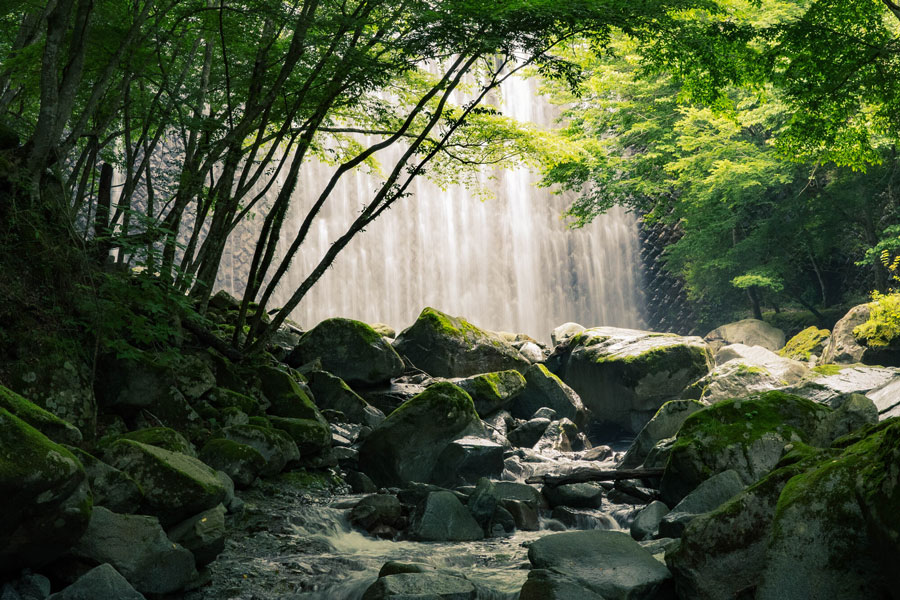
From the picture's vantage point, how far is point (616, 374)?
13.5 m

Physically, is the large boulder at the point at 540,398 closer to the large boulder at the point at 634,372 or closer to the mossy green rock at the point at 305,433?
the large boulder at the point at 634,372

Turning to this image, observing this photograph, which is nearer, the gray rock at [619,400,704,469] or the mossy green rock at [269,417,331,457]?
the mossy green rock at [269,417,331,457]

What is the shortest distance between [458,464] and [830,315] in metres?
17.7

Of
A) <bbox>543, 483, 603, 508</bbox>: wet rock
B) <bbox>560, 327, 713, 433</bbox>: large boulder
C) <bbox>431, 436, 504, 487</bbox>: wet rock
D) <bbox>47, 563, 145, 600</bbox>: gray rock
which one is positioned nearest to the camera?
<bbox>47, 563, 145, 600</bbox>: gray rock

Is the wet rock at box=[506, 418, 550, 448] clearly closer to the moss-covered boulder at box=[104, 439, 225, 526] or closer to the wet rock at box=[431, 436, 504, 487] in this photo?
the wet rock at box=[431, 436, 504, 487]

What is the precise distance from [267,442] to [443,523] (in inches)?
82.9

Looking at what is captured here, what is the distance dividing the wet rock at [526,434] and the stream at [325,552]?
3.75 metres

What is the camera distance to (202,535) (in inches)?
165

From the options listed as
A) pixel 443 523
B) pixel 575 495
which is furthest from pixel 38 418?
pixel 575 495

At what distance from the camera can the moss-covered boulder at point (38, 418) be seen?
3.63 m

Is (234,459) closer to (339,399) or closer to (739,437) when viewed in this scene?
(339,399)

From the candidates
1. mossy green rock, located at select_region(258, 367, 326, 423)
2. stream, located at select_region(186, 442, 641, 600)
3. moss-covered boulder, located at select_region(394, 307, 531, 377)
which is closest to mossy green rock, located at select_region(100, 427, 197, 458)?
stream, located at select_region(186, 442, 641, 600)

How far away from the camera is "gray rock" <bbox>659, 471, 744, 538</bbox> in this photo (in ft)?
17.1

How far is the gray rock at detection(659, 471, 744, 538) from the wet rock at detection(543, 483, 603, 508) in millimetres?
1405
